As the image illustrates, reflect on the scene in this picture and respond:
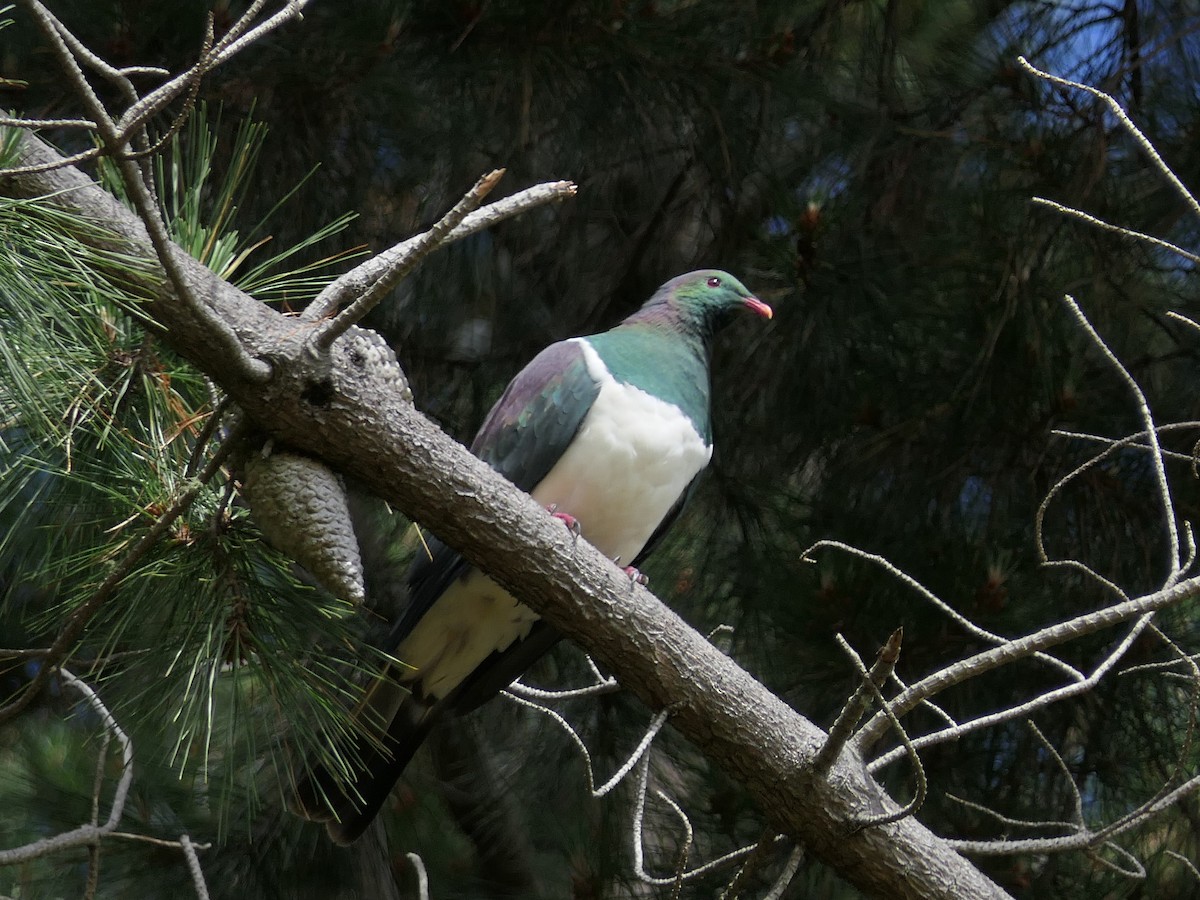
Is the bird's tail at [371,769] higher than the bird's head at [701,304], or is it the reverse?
the bird's head at [701,304]

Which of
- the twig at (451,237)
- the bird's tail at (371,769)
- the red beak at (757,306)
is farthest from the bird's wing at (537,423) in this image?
the twig at (451,237)

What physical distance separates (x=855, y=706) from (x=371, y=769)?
3.33ft

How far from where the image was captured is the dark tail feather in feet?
6.33

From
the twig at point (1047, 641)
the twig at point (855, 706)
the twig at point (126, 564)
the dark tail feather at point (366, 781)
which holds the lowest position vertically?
the dark tail feather at point (366, 781)

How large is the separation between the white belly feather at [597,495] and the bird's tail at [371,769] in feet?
0.15

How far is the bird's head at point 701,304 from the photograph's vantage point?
2238 millimetres

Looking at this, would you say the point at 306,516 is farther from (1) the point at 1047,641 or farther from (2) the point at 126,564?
(1) the point at 1047,641

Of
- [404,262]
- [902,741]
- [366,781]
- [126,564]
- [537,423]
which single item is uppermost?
[404,262]

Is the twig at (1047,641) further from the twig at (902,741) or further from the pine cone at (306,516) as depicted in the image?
the pine cone at (306,516)

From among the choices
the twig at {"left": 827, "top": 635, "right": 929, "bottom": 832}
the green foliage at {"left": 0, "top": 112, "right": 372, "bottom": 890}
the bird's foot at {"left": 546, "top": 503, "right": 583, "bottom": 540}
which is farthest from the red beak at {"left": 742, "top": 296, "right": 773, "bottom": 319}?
the twig at {"left": 827, "top": 635, "right": 929, "bottom": 832}

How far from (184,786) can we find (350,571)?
1263 millimetres

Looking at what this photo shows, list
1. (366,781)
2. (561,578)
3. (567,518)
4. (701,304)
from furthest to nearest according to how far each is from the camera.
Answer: (701,304) < (366,781) < (567,518) < (561,578)

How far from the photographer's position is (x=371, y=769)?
2.04m

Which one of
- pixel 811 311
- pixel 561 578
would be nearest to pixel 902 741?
pixel 561 578
